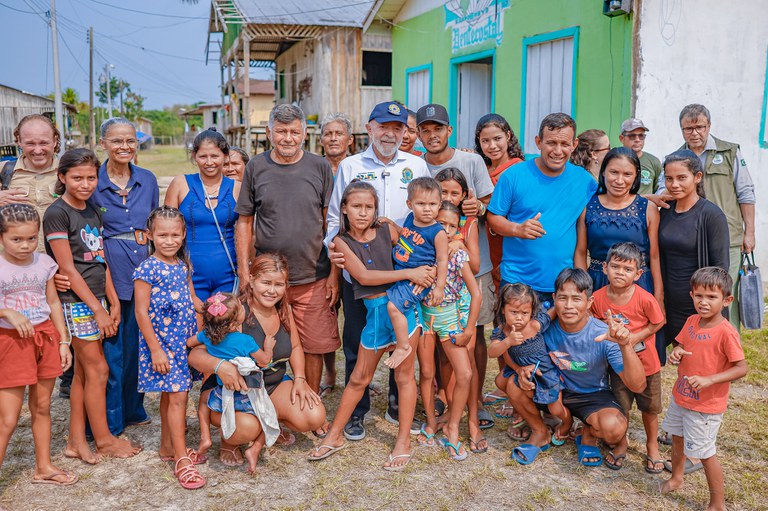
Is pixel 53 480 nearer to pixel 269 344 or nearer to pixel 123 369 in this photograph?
pixel 123 369

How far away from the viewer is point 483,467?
12.0 feet

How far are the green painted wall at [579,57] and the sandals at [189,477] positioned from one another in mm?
5493

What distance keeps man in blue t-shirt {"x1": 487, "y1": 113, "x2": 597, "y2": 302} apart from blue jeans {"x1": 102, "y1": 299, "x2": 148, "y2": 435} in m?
2.33

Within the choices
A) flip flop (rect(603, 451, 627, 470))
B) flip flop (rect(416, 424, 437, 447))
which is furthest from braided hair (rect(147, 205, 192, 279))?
flip flop (rect(603, 451, 627, 470))

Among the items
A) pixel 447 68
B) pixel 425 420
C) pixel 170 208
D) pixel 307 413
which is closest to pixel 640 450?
pixel 425 420

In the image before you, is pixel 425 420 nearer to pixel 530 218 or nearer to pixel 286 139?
pixel 530 218

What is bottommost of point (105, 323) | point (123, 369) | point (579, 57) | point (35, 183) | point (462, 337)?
point (123, 369)

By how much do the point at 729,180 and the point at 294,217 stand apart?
11.5 ft

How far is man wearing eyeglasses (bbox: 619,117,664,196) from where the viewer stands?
540 cm

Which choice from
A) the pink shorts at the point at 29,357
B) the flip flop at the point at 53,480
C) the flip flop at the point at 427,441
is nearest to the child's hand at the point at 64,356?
the pink shorts at the point at 29,357

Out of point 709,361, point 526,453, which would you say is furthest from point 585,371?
point 709,361

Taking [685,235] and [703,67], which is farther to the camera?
[703,67]

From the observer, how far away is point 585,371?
3686mm

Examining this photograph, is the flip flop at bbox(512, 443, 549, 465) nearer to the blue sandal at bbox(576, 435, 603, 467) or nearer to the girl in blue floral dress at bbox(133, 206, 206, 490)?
the blue sandal at bbox(576, 435, 603, 467)
